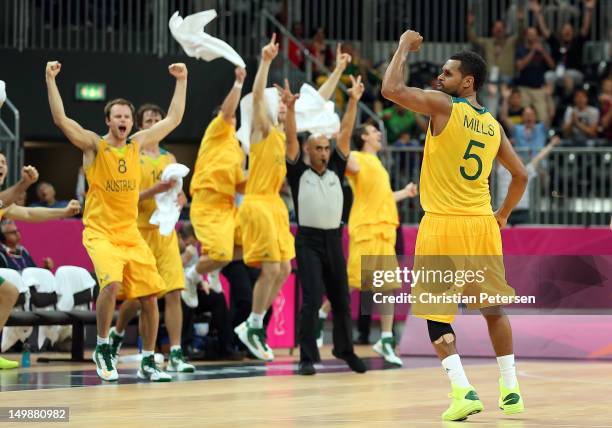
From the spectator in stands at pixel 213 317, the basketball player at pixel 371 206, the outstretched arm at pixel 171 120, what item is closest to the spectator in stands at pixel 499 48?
the basketball player at pixel 371 206

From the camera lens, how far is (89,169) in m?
11.6

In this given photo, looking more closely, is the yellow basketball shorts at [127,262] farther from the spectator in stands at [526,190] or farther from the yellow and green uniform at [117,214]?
the spectator in stands at [526,190]

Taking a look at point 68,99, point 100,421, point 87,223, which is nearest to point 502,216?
point 100,421

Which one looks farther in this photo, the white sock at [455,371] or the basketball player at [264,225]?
the basketball player at [264,225]

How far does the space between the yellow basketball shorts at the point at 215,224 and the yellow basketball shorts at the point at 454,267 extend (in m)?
5.85

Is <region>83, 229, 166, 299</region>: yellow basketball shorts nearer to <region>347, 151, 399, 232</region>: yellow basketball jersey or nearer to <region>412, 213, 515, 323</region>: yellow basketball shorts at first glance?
<region>412, 213, 515, 323</region>: yellow basketball shorts

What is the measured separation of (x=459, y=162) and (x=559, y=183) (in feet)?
39.4

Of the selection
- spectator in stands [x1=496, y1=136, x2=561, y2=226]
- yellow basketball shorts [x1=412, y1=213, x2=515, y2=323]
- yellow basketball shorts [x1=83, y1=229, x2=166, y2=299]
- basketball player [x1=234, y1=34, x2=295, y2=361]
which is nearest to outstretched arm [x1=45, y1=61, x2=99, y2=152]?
yellow basketball shorts [x1=83, y1=229, x2=166, y2=299]

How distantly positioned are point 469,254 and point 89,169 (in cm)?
412

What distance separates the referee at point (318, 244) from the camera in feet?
41.7

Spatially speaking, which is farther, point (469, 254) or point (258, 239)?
point (258, 239)

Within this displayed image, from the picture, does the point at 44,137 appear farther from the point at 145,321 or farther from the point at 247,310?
the point at 145,321

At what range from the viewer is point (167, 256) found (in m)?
12.6

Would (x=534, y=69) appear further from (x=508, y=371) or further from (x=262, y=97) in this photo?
(x=508, y=371)
